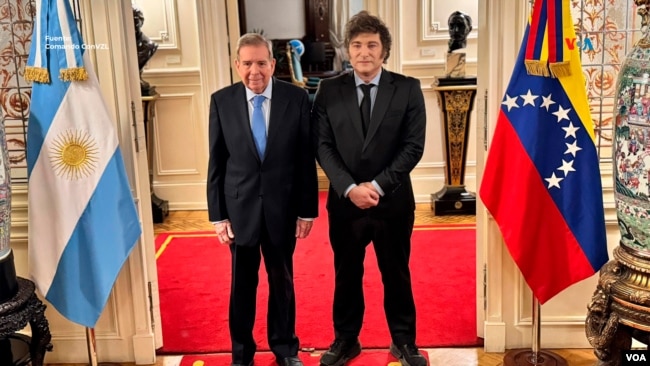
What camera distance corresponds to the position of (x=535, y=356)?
289cm

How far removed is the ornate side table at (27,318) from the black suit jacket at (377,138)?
1199 mm

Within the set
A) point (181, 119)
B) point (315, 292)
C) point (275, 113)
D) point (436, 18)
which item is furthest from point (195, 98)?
point (275, 113)

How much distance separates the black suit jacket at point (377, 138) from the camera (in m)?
2.59

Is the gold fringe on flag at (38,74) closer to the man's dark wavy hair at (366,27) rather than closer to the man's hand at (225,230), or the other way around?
the man's hand at (225,230)

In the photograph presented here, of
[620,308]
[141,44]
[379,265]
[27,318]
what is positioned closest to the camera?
[620,308]

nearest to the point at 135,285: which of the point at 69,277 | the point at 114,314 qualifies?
the point at 114,314

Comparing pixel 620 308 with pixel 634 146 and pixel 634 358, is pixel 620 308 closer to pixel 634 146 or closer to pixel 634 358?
pixel 634 358

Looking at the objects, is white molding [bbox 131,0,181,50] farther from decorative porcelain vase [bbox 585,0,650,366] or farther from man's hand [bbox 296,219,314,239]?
decorative porcelain vase [bbox 585,0,650,366]

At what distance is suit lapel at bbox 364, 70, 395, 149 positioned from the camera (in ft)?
8.52

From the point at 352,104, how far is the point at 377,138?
17cm

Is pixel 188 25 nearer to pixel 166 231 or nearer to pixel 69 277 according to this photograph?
pixel 166 231

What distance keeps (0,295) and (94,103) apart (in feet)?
2.58

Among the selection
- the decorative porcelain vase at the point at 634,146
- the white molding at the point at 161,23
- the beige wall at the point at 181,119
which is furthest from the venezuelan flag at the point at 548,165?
the white molding at the point at 161,23

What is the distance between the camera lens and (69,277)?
2.69 metres
